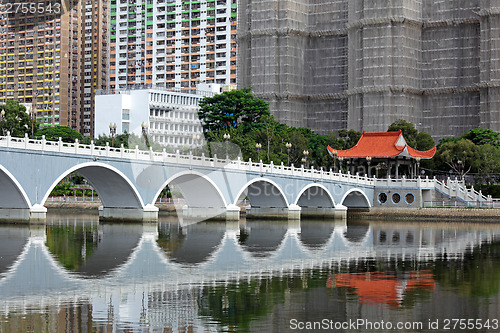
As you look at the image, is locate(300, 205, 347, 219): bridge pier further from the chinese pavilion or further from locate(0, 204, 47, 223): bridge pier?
locate(0, 204, 47, 223): bridge pier

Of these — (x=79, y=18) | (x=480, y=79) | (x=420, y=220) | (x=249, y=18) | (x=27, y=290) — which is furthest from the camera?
(x=79, y=18)

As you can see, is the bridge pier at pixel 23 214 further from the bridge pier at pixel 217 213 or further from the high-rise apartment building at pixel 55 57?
the high-rise apartment building at pixel 55 57

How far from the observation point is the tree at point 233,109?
105688 millimetres

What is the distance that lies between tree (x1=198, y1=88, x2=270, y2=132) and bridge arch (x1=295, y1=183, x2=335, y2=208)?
25.1 meters

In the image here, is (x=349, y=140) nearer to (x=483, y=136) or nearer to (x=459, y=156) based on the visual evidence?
(x=483, y=136)

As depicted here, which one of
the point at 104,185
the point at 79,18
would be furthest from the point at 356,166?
the point at 79,18

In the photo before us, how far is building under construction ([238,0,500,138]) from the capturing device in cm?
10806

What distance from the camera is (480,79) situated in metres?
106

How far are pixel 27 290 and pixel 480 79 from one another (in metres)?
85.3

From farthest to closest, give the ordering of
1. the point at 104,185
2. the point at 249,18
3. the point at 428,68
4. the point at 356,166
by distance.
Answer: the point at 249,18 → the point at 428,68 → the point at 356,166 → the point at 104,185

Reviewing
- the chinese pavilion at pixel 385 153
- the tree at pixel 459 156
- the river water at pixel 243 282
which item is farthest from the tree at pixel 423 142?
the river water at pixel 243 282

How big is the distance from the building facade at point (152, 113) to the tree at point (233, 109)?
20.9m

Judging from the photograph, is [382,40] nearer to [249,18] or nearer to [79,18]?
[249,18]

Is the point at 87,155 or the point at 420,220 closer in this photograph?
the point at 87,155
